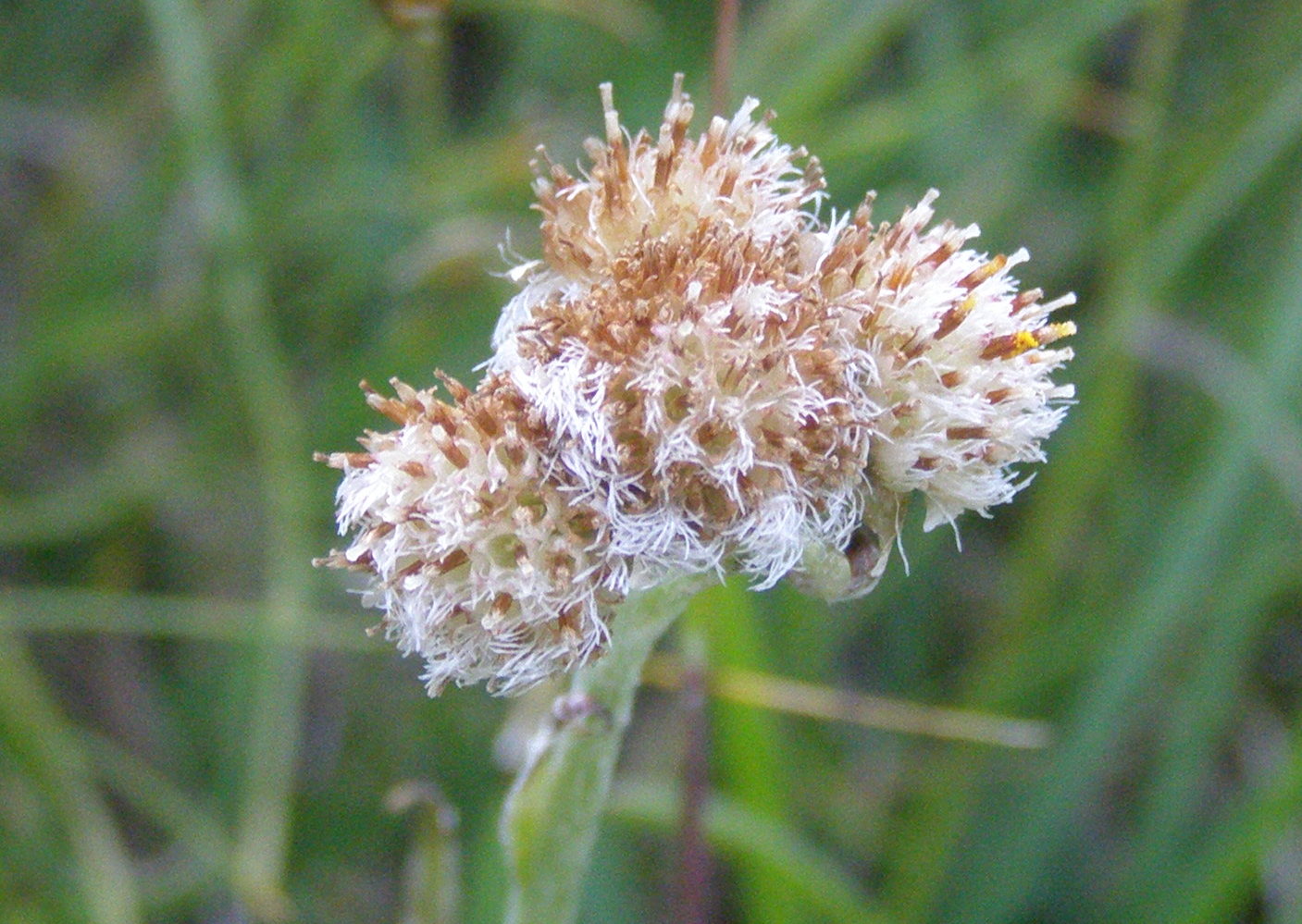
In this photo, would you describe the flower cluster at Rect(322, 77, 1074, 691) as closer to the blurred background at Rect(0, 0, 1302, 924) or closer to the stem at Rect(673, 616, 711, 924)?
the stem at Rect(673, 616, 711, 924)

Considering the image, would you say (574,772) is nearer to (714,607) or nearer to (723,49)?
(714,607)

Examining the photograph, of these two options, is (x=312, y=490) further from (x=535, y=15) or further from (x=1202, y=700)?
(x=1202, y=700)

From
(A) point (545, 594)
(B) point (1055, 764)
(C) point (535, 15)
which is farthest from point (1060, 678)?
(C) point (535, 15)

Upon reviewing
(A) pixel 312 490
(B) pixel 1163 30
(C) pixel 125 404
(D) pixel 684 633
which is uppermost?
(B) pixel 1163 30

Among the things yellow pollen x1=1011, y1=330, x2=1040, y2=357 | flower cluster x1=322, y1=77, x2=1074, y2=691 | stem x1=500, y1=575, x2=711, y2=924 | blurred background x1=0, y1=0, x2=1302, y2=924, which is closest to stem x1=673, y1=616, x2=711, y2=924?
blurred background x1=0, y1=0, x2=1302, y2=924

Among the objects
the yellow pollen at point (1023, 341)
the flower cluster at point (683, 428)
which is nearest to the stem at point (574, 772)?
the flower cluster at point (683, 428)

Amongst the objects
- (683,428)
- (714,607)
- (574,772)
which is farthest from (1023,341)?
(714,607)

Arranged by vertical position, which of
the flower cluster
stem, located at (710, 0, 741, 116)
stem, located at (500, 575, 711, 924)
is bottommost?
stem, located at (500, 575, 711, 924)
